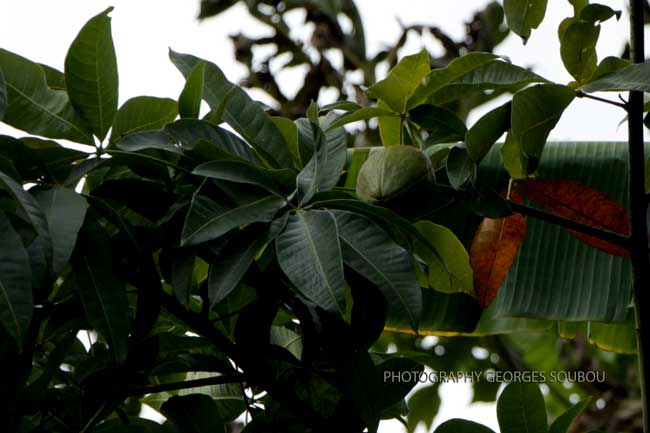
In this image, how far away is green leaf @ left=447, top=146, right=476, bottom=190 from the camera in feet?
2.96

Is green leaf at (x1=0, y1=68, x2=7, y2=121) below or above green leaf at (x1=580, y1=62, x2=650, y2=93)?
above

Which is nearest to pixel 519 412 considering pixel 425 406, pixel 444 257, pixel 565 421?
pixel 565 421

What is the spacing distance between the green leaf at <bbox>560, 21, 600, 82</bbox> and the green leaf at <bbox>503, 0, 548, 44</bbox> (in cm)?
8

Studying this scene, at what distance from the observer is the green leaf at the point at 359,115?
95cm

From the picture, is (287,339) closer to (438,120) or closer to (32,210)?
(438,120)

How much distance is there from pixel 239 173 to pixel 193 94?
0.11m

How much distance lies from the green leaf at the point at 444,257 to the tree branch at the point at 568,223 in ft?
0.23

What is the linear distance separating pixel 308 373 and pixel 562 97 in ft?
1.19

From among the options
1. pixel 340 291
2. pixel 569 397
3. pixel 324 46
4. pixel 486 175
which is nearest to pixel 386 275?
pixel 340 291

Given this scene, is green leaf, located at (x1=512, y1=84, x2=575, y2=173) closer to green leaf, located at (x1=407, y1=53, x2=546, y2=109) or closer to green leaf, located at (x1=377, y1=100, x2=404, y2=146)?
green leaf, located at (x1=407, y1=53, x2=546, y2=109)

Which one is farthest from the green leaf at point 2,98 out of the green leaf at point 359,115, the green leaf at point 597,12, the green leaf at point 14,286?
the green leaf at point 597,12

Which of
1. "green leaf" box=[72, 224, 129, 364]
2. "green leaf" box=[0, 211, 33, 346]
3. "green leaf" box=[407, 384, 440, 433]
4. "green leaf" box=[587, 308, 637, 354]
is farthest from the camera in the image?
"green leaf" box=[407, 384, 440, 433]

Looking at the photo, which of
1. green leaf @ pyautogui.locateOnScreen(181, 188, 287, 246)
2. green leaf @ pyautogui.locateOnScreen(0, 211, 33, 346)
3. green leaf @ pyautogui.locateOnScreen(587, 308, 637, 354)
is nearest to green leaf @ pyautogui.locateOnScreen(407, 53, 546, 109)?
green leaf @ pyautogui.locateOnScreen(181, 188, 287, 246)

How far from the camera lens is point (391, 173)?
871 millimetres
